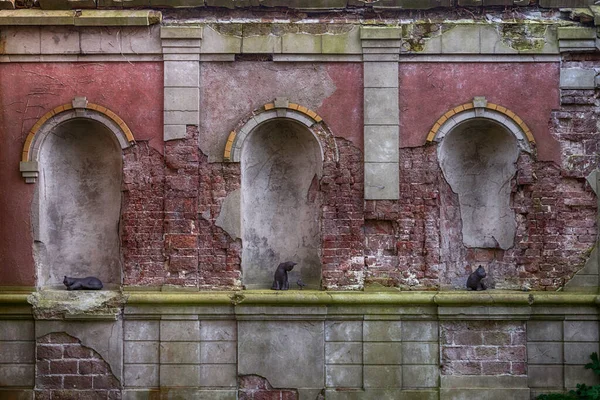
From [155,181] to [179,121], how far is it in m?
0.81

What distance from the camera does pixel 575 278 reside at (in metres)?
9.70

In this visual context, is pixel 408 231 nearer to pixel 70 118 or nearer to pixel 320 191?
pixel 320 191

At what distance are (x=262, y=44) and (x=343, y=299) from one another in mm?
3330

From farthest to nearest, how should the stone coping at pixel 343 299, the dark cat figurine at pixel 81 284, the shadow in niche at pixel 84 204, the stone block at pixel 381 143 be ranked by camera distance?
the shadow in niche at pixel 84 204, the dark cat figurine at pixel 81 284, the stone block at pixel 381 143, the stone coping at pixel 343 299

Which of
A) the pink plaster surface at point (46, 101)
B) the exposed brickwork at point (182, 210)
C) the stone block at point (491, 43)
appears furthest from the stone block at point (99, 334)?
the stone block at point (491, 43)

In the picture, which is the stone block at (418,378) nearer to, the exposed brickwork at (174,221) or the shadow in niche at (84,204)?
the exposed brickwork at (174,221)

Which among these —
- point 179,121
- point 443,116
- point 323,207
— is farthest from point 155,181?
point 443,116

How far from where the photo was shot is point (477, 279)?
32.2 feet

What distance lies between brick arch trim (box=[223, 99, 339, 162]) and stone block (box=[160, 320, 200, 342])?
6.84 ft

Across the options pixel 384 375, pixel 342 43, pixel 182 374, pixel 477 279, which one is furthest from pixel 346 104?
pixel 182 374

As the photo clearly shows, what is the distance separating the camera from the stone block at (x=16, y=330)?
963 centimetres

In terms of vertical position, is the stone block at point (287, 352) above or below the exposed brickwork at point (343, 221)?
below

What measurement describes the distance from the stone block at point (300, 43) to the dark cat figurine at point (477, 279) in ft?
11.2

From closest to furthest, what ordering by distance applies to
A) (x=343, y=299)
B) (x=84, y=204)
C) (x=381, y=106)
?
(x=343, y=299) → (x=381, y=106) → (x=84, y=204)
